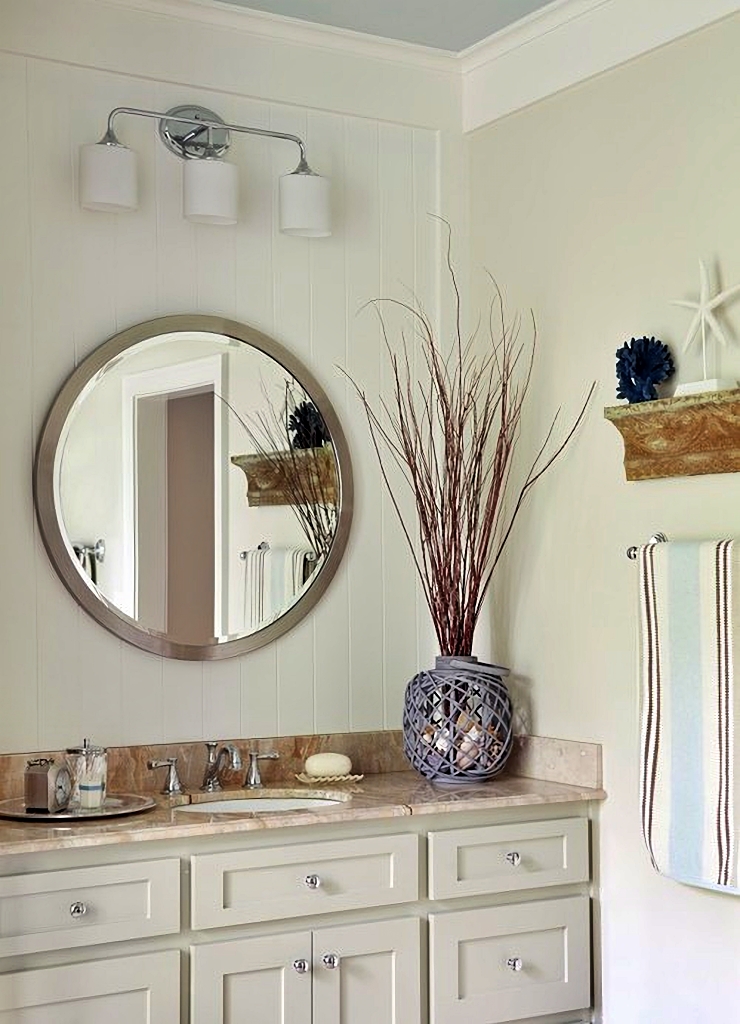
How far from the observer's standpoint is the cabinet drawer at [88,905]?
8.64ft

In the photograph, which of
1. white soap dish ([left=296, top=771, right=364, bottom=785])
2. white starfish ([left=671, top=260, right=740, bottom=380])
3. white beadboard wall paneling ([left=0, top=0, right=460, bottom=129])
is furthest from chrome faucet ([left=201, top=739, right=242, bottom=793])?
white beadboard wall paneling ([left=0, top=0, right=460, bottom=129])

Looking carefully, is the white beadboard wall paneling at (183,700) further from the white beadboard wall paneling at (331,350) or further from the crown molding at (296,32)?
the crown molding at (296,32)

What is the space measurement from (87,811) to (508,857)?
3.07 ft

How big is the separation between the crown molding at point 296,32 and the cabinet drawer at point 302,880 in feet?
6.31

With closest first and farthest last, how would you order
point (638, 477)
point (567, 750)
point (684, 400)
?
point (684, 400), point (638, 477), point (567, 750)

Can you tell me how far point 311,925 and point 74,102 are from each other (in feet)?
6.22

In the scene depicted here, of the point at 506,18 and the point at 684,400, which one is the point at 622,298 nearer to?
the point at 684,400

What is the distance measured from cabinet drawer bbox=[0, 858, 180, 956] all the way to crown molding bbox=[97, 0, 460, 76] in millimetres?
1937

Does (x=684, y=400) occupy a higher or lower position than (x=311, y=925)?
higher

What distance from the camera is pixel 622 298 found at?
10.6 feet

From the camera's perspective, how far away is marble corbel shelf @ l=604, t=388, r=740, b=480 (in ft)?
9.42

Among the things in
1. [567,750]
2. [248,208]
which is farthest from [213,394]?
[567,750]

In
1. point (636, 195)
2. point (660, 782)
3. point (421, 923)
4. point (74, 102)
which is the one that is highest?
point (74, 102)

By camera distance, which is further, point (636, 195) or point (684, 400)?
point (636, 195)
